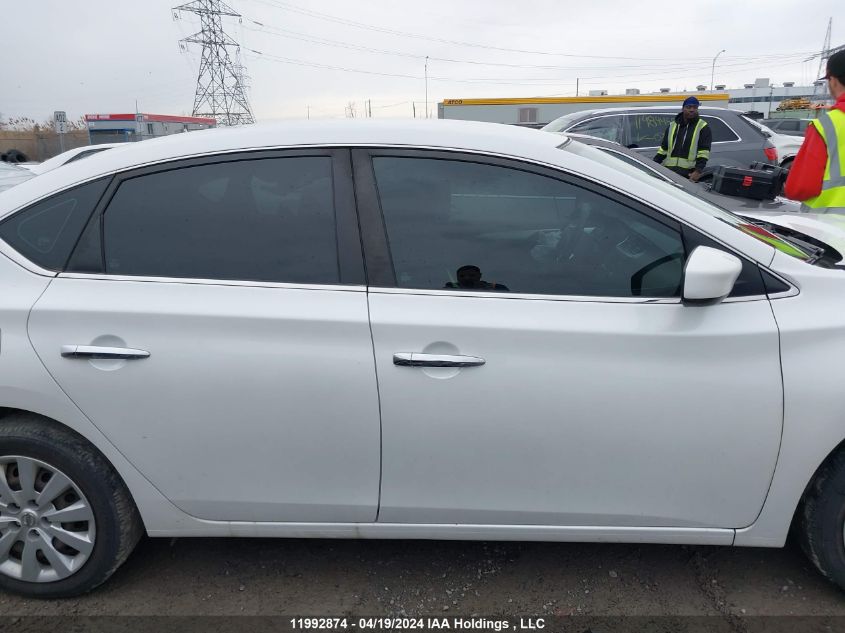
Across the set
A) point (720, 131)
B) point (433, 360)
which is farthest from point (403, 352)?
point (720, 131)

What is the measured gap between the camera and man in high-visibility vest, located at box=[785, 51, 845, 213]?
3.49 meters

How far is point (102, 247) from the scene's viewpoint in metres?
2.21

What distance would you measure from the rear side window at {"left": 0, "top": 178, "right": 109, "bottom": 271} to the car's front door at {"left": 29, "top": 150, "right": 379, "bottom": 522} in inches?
1.9

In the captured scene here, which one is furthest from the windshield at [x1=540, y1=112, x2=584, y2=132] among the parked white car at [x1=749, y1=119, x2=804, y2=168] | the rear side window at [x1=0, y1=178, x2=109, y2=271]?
the rear side window at [x1=0, y1=178, x2=109, y2=271]

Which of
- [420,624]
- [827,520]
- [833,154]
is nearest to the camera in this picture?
[827,520]

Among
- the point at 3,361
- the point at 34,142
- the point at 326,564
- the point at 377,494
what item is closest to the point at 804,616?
the point at 377,494

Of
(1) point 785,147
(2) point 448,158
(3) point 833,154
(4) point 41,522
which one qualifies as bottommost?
(4) point 41,522

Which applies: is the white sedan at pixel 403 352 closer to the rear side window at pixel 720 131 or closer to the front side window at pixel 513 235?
the front side window at pixel 513 235

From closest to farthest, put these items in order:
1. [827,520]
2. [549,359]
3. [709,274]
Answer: [709,274] → [549,359] → [827,520]

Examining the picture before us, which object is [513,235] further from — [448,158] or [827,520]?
[827,520]

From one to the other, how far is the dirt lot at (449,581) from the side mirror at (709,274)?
46.5 inches

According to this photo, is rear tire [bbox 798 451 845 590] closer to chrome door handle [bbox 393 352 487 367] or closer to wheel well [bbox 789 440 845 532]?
wheel well [bbox 789 440 845 532]

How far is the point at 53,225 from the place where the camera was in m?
2.23

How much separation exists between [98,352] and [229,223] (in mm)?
612
